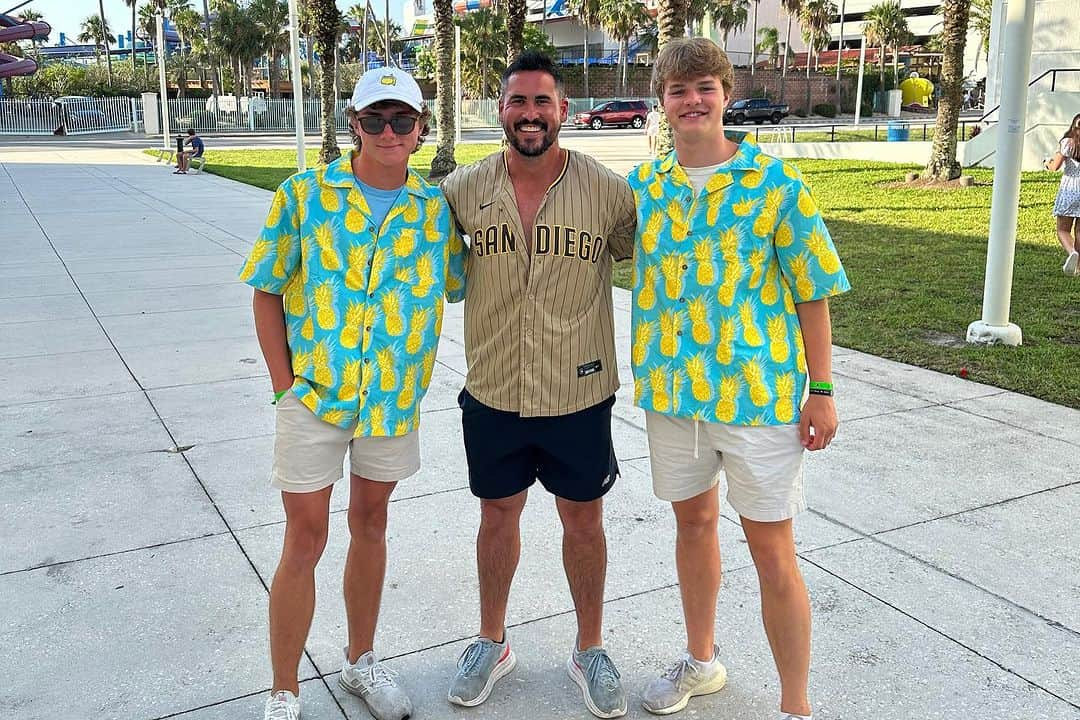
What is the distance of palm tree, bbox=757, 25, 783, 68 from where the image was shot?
76375mm

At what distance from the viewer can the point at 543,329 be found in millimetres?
2881

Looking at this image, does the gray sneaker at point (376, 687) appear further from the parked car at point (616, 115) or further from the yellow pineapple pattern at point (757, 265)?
the parked car at point (616, 115)

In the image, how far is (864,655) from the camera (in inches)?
128

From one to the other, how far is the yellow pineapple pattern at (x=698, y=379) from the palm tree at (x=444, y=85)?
19223 mm

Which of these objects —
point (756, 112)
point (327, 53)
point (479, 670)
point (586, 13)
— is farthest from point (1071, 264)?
point (586, 13)

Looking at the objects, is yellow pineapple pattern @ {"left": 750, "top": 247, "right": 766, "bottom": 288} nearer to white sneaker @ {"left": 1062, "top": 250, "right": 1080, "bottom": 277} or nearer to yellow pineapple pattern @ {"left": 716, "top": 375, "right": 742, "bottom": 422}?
yellow pineapple pattern @ {"left": 716, "top": 375, "right": 742, "bottom": 422}

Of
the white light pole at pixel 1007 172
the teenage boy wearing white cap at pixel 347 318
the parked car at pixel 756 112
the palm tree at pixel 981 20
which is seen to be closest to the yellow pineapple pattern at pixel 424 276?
the teenage boy wearing white cap at pixel 347 318

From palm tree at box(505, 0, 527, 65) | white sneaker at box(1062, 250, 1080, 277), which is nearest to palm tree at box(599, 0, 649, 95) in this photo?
palm tree at box(505, 0, 527, 65)

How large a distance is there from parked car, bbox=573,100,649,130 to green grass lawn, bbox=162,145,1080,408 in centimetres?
3341

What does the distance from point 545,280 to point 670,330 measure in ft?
1.26

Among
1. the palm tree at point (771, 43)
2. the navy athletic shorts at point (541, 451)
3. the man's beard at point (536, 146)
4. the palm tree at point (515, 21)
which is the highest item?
the palm tree at point (771, 43)

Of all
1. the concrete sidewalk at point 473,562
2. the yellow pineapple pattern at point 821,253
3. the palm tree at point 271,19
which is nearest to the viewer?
the yellow pineapple pattern at point 821,253

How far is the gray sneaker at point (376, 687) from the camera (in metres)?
2.93

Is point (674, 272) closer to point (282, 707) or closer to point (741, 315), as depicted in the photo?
point (741, 315)
